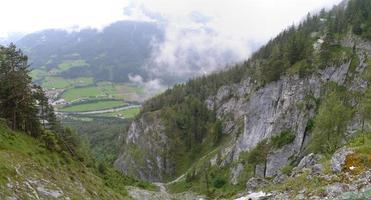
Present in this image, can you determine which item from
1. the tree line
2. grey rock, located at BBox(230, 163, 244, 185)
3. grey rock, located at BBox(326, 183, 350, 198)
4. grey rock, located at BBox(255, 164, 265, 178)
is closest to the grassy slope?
the tree line

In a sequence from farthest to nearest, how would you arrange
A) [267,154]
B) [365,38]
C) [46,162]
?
[365,38] < [267,154] < [46,162]

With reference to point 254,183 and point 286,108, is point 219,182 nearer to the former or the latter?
point 286,108

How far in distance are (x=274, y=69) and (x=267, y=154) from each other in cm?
4072

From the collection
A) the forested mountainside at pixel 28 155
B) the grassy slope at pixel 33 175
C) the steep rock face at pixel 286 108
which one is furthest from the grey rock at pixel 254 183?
the steep rock face at pixel 286 108

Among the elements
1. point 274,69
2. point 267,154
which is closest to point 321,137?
point 267,154

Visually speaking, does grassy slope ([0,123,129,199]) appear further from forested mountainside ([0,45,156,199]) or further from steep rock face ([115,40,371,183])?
steep rock face ([115,40,371,183])

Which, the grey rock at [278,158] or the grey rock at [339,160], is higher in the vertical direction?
the grey rock at [339,160]

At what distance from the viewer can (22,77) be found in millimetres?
81000

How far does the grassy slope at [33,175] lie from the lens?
129ft

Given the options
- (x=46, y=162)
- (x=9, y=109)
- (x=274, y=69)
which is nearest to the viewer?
(x=46, y=162)

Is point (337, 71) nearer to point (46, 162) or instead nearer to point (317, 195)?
point (46, 162)

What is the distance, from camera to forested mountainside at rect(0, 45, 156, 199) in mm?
41666

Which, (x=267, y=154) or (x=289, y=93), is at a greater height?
(x=289, y=93)

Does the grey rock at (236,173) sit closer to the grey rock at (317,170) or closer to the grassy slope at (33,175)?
the grassy slope at (33,175)
